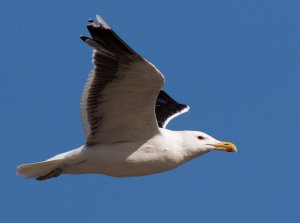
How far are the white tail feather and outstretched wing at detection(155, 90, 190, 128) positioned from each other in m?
2.26

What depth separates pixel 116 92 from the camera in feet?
41.9

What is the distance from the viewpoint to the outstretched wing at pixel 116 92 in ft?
40.2

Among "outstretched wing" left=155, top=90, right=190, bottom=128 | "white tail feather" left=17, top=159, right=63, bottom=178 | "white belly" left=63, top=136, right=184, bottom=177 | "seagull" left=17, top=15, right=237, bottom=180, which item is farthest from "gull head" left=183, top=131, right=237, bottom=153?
"white tail feather" left=17, top=159, right=63, bottom=178

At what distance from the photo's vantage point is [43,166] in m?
13.3

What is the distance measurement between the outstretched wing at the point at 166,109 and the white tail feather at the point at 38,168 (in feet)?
7.43

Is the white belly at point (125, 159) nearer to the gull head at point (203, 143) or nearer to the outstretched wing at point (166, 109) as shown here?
the gull head at point (203, 143)

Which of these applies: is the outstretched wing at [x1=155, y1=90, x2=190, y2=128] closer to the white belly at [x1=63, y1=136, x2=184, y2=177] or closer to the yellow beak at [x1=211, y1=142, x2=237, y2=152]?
the yellow beak at [x1=211, y1=142, x2=237, y2=152]

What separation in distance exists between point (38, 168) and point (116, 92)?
155cm

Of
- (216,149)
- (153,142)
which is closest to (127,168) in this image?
(153,142)

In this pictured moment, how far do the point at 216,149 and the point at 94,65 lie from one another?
7.61 ft

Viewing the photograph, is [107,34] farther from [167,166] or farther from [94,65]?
[167,166]

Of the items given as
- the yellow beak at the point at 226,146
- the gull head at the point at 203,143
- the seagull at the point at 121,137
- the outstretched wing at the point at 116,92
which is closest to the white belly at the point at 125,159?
the seagull at the point at 121,137

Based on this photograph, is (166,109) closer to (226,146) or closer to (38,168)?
(226,146)

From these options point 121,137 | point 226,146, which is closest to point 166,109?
point 226,146
